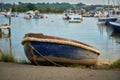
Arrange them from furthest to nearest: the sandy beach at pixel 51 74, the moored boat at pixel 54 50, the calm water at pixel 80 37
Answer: the calm water at pixel 80 37, the moored boat at pixel 54 50, the sandy beach at pixel 51 74

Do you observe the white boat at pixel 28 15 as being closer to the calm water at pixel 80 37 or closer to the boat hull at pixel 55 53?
the calm water at pixel 80 37

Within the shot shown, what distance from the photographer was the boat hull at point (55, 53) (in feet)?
38.3

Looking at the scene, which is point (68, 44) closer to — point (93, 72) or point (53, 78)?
point (93, 72)

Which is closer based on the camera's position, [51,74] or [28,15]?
[51,74]

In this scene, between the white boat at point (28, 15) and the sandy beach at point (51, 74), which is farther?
the white boat at point (28, 15)

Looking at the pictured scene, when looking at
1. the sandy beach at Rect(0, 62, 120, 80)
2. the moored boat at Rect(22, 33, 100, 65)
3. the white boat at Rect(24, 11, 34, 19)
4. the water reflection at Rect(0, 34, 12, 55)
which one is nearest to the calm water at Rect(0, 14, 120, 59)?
the water reflection at Rect(0, 34, 12, 55)

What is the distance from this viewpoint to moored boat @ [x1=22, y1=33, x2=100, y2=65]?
38.2ft

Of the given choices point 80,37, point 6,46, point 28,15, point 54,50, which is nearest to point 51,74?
point 54,50

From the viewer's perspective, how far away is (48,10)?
167750 mm

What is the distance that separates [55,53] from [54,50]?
11 cm

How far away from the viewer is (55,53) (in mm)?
11711

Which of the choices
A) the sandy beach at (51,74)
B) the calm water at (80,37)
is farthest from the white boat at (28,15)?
the sandy beach at (51,74)

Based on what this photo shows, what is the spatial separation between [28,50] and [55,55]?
1.02 m

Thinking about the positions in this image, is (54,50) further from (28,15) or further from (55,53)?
(28,15)
